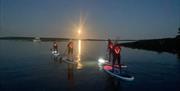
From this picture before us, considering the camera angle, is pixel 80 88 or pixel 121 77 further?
pixel 121 77

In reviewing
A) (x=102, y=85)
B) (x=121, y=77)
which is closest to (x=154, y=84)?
(x=121, y=77)

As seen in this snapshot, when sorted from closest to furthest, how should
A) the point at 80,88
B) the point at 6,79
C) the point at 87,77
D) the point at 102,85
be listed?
the point at 80,88 → the point at 102,85 → the point at 6,79 → the point at 87,77

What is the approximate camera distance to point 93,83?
3797cm

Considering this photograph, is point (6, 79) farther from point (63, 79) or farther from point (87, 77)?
point (87, 77)

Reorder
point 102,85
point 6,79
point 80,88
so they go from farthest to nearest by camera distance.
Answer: point 6,79 → point 102,85 → point 80,88

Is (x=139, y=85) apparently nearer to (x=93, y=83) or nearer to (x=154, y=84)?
(x=154, y=84)

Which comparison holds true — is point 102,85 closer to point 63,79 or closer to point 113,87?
point 113,87

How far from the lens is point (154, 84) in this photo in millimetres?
38094

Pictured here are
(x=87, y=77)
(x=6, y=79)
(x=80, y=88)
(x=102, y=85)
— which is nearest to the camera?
(x=80, y=88)

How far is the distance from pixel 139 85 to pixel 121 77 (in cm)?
387

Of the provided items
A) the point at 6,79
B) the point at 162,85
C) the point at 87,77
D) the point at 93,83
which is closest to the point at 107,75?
the point at 87,77

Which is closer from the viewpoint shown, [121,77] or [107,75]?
[121,77]

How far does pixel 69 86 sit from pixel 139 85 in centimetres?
1150

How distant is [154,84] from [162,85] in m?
1.30
